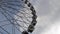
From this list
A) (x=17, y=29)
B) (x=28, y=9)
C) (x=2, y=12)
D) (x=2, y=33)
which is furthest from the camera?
(x=28, y=9)

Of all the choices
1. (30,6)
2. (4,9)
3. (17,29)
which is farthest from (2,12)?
(30,6)

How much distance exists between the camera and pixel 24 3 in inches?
444

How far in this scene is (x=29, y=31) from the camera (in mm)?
9742

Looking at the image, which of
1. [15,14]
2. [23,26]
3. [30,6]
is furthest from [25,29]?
[30,6]

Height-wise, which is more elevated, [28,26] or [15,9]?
[15,9]

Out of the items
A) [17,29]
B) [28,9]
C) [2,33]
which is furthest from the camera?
[28,9]

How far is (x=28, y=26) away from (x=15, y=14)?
49.0 inches

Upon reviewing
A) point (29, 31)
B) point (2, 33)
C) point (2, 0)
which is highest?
point (2, 0)

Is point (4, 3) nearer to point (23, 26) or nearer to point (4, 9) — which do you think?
point (4, 9)

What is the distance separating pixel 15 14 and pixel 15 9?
341 mm

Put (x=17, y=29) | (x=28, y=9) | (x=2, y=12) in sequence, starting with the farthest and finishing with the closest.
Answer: (x=28, y=9), (x=2, y=12), (x=17, y=29)

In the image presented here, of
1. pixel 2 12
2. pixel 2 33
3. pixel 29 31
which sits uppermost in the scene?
pixel 2 12

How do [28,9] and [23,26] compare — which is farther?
[28,9]

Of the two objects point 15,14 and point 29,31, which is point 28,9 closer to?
point 15,14
